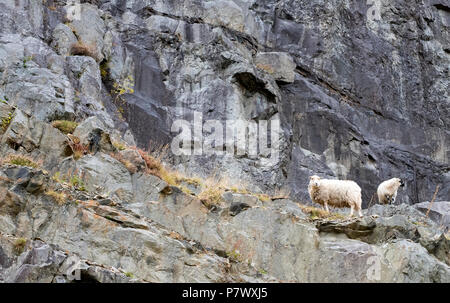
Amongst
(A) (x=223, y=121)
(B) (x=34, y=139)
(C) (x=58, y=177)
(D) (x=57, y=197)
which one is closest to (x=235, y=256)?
(D) (x=57, y=197)

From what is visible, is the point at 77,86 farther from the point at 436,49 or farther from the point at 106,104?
the point at 436,49

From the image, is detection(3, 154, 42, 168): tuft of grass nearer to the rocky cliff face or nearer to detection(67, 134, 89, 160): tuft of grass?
the rocky cliff face

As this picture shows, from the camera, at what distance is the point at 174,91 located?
24.6 m

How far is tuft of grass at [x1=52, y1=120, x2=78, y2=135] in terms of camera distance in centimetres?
1641

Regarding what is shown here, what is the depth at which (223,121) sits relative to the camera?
23922 mm

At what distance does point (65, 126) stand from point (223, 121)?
8.55m

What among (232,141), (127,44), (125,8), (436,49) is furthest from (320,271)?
(436,49)

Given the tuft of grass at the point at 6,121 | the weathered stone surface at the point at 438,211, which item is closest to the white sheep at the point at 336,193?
the weathered stone surface at the point at 438,211

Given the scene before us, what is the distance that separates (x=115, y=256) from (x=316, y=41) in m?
20.1

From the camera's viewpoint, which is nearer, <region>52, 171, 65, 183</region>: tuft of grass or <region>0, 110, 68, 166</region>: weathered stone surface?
<region>52, 171, 65, 183</region>: tuft of grass

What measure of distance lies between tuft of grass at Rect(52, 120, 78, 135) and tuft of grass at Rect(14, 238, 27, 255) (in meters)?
5.18

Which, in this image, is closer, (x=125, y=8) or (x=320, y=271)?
(x=320, y=271)

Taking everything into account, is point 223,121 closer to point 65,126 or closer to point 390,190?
point 390,190

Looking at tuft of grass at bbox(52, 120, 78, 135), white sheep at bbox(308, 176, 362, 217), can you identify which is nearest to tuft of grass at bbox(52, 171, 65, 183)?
tuft of grass at bbox(52, 120, 78, 135)
